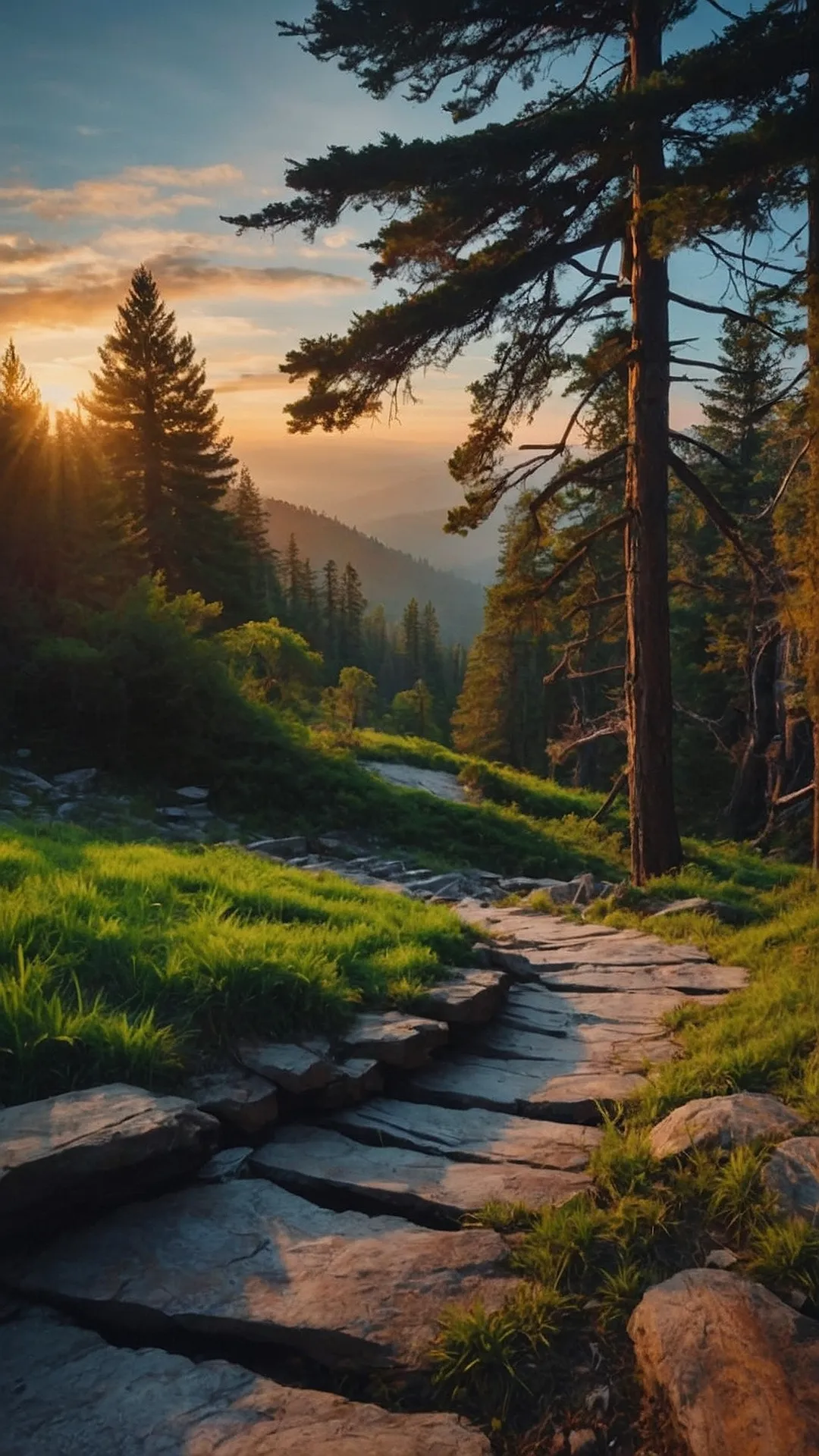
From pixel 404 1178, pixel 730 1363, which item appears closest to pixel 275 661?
pixel 404 1178

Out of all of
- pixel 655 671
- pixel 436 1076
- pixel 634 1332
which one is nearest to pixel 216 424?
pixel 655 671

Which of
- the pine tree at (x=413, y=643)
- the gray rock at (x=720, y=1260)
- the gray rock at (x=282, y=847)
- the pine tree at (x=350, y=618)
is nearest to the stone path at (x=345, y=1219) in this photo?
the gray rock at (x=720, y=1260)

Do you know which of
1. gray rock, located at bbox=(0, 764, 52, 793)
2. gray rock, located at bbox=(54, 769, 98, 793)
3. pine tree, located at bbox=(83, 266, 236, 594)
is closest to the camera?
gray rock, located at bbox=(0, 764, 52, 793)

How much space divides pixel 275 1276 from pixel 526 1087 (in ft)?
6.62

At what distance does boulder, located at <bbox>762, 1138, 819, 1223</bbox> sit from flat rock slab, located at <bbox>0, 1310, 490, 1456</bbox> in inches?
55.1

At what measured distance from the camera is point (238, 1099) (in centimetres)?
401

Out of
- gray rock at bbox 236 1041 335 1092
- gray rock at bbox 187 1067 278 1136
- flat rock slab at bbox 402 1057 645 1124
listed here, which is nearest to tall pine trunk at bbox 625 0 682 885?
flat rock slab at bbox 402 1057 645 1124

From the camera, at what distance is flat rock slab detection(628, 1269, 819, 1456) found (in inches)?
95.7

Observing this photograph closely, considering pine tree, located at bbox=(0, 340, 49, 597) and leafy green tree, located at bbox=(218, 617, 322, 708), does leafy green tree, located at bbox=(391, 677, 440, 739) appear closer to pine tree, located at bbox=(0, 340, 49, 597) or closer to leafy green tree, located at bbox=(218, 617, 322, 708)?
leafy green tree, located at bbox=(218, 617, 322, 708)

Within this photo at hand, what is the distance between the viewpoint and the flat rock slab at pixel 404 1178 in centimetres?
361

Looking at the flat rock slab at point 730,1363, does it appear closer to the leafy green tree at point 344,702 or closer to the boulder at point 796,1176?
the boulder at point 796,1176

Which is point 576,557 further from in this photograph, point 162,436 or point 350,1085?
point 162,436

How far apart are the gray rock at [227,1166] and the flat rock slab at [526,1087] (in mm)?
1086

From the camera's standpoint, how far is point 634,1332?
2.84 metres
